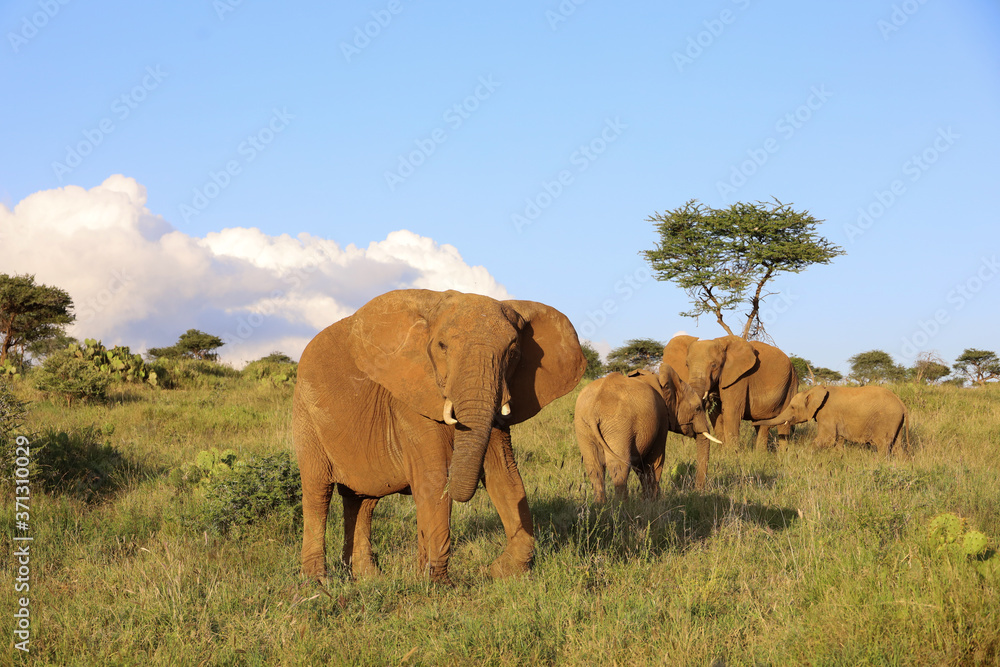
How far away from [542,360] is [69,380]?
13501 mm

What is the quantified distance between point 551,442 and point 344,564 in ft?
22.7

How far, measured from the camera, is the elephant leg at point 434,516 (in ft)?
17.4

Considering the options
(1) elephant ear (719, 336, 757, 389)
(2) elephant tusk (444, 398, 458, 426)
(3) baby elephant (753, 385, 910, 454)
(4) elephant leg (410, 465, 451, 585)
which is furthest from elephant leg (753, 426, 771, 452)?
(2) elephant tusk (444, 398, 458, 426)

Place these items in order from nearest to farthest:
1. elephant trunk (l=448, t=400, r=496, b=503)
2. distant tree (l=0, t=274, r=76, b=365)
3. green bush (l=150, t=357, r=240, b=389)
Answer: elephant trunk (l=448, t=400, r=496, b=503)
green bush (l=150, t=357, r=240, b=389)
distant tree (l=0, t=274, r=76, b=365)

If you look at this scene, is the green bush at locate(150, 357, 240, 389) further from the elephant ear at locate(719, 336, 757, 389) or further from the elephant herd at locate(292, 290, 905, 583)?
the elephant herd at locate(292, 290, 905, 583)

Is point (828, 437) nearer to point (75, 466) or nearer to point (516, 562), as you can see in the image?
point (516, 562)

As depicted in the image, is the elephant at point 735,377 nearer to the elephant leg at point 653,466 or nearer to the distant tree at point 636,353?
the elephant leg at point 653,466

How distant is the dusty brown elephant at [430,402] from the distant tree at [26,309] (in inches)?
Result: 1042

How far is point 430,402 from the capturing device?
5.14 m

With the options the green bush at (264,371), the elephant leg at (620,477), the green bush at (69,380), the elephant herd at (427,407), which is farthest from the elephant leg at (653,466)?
the green bush at (264,371)

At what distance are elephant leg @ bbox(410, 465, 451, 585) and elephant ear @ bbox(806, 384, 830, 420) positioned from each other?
9573 millimetres

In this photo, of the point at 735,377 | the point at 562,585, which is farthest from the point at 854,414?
the point at 562,585

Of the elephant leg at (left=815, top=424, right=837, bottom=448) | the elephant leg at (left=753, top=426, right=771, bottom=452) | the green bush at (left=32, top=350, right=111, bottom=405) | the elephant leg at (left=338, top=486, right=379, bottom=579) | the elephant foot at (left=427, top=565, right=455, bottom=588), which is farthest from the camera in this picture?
the green bush at (left=32, top=350, right=111, bottom=405)

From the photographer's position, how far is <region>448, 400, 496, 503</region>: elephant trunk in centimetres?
465
